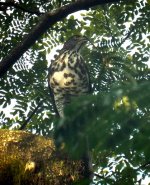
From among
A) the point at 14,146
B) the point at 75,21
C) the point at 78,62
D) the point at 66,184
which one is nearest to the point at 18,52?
the point at 14,146

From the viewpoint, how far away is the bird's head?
6.12 metres

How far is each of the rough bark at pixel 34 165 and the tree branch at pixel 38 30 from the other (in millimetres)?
817

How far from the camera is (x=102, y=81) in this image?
561cm

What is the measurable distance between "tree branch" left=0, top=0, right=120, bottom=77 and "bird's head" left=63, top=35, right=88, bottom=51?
6.16 feet

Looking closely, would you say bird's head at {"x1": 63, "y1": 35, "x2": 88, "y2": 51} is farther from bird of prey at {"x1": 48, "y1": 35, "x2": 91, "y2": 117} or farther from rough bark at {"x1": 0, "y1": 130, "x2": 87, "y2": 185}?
rough bark at {"x1": 0, "y1": 130, "x2": 87, "y2": 185}

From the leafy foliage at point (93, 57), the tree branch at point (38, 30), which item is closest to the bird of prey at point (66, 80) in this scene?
the leafy foliage at point (93, 57)

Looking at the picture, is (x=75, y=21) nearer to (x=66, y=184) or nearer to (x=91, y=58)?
(x=91, y=58)

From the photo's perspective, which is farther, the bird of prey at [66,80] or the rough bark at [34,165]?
the bird of prey at [66,80]

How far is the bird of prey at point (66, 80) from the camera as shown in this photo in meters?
5.64

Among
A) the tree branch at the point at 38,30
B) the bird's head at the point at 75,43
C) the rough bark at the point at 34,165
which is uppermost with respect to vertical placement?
the bird's head at the point at 75,43

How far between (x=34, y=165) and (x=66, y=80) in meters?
1.76

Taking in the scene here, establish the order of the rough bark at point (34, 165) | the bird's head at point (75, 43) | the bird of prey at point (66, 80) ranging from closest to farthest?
1. the rough bark at point (34, 165)
2. the bird of prey at point (66, 80)
3. the bird's head at point (75, 43)

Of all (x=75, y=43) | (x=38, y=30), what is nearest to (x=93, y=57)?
(x=75, y=43)

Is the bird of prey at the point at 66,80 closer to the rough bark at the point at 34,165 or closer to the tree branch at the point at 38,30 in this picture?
the rough bark at the point at 34,165
